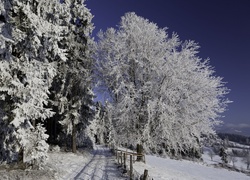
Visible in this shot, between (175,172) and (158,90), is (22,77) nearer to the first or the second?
(158,90)

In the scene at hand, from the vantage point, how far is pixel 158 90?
53.5ft

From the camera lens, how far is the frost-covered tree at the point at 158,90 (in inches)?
625

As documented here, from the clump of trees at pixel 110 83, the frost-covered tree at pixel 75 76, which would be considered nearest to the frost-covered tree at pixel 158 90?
the clump of trees at pixel 110 83

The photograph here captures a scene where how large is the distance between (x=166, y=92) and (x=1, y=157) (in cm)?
982

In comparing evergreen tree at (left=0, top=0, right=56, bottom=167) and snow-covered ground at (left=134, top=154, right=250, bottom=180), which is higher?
evergreen tree at (left=0, top=0, right=56, bottom=167)

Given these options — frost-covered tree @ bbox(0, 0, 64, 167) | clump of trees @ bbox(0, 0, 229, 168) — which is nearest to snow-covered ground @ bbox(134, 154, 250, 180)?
clump of trees @ bbox(0, 0, 229, 168)

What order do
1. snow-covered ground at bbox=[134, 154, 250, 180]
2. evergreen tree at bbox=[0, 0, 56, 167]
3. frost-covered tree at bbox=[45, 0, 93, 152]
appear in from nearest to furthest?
1. evergreen tree at bbox=[0, 0, 56, 167]
2. snow-covered ground at bbox=[134, 154, 250, 180]
3. frost-covered tree at bbox=[45, 0, 93, 152]

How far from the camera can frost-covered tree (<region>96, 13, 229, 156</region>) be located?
15.9 metres

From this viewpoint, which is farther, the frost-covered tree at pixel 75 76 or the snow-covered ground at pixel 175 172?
the frost-covered tree at pixel 75 76

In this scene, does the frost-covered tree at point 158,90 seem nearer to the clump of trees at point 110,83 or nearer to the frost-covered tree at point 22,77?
the clump of trees at point 110,83

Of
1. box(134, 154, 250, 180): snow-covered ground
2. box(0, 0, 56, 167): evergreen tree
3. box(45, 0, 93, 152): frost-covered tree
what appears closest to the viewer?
box(0, 0, 56, 167): evergreen tree

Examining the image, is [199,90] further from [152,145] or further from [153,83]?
[152,145]

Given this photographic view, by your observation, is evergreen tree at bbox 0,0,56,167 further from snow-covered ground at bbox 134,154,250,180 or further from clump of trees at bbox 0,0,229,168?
snow-covered ground at bbox 134,154,250,180

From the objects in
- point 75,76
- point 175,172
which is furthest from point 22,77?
point 175,172
